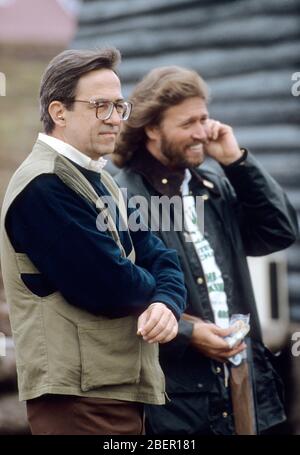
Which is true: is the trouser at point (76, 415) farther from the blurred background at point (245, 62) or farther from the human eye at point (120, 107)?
the blurred background at point (245, 62)

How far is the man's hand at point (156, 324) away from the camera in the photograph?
2.58 m

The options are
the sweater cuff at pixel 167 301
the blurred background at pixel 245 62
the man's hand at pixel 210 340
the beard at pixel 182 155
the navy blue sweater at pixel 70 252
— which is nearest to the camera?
the navy blue sweater at pixel 70 252

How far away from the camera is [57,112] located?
273cm

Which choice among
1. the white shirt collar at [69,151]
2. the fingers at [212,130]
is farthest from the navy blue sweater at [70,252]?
the fingers at [212,130]

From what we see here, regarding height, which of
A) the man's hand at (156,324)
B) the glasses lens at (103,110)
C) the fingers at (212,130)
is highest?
the glasses lens at (103,110)

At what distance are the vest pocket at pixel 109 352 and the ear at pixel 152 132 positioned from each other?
1037mm

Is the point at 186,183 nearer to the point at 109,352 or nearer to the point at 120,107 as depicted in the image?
the point at 120,107

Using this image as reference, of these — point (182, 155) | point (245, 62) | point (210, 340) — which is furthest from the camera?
point (245, 62)

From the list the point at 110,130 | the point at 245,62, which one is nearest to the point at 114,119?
the point at 110,130

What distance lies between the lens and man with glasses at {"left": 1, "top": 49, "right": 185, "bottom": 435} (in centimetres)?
256

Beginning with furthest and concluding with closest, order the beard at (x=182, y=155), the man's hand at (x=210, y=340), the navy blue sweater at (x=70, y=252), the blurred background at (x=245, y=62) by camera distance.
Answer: the blurred background at (x=245, y=62)
the beard at (x=182, y=155)
the man's hand at (x=210, y=340)
the navy blue sweater at (x=70, y=252)

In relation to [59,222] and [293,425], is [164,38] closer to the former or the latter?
[293,425]

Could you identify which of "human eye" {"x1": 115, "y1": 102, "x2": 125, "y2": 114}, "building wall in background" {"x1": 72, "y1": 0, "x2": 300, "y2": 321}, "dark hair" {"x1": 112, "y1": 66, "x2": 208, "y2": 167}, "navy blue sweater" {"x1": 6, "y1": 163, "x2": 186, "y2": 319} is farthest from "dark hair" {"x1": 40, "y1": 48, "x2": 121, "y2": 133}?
"building wall in background" {"x1": 72, "y1": 0, "x2": 300, "y2": 321}

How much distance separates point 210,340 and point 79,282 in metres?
0.86
